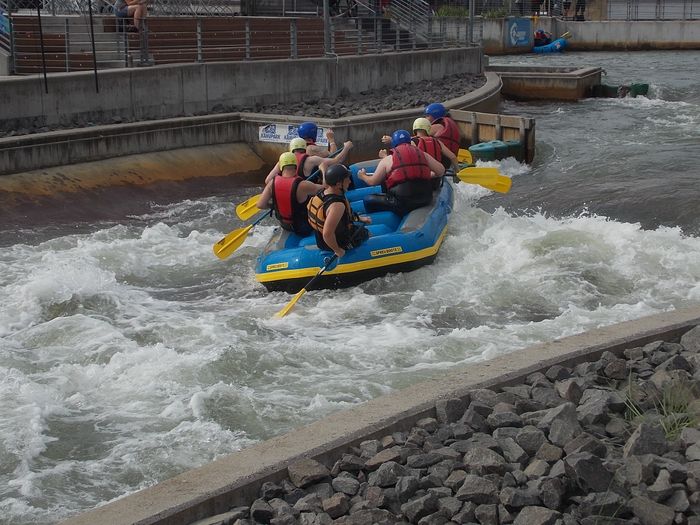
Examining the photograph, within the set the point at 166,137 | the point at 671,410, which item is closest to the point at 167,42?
the point at 166,137

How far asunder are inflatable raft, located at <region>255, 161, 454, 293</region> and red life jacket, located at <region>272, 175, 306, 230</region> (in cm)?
27

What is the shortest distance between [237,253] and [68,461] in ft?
19.1

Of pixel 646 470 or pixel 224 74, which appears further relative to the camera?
pixel 224 74

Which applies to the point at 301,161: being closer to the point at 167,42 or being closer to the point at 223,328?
the point at 223,328

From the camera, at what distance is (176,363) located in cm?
816

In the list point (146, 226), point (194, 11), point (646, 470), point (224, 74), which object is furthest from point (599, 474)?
point (194, 11)

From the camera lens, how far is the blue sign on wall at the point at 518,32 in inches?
1613

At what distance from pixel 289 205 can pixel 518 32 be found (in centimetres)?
3299

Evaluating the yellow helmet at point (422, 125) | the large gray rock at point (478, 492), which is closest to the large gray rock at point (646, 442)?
the large gray rock at point (478, 492)

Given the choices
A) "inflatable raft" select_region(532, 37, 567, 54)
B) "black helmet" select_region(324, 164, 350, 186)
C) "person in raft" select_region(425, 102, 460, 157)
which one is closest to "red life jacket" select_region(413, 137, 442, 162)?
"person in raft" select_region(425, 102, 460, 157)

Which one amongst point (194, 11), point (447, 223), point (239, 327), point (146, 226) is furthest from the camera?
point (194, 11)

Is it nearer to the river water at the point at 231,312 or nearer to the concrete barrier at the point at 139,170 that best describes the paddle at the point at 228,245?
the river water at the point at 231,312

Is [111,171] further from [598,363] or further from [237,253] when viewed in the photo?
[598,363]

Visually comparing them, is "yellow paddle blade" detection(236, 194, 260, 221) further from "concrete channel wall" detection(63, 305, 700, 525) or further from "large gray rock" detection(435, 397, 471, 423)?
"large gray rock" detection(435, 397, 471, 423)
